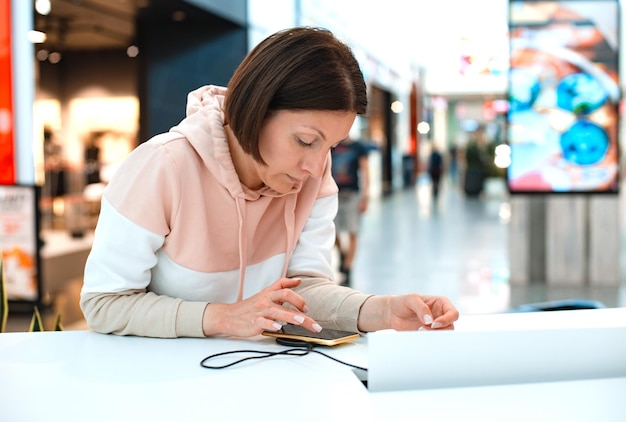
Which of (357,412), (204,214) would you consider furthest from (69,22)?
(357,412)

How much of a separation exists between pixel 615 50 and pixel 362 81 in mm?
5660

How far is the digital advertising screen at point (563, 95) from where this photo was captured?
21.1 ft

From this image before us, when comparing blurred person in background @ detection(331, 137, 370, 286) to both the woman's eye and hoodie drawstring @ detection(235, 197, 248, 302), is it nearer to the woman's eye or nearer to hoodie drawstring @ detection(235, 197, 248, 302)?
hoodie drawstring @ detection(235, 197, 248, 302)

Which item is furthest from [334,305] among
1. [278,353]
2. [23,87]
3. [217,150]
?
[23,87]

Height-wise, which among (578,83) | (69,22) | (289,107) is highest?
(69,22)

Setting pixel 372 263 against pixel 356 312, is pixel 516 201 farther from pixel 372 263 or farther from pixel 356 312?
pixel 356 312

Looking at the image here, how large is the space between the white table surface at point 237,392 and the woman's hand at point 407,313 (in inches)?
5.8

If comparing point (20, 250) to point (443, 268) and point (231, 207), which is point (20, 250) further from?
point (443, 268)

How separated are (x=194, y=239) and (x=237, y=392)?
495mm

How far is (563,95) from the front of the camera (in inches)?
255

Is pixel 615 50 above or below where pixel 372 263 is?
above

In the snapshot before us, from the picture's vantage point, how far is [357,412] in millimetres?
1098

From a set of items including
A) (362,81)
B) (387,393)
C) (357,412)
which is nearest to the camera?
(357,412)

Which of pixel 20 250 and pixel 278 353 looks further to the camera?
pixel 20 250
